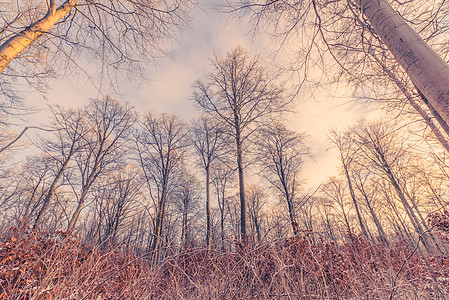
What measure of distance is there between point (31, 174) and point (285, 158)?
60.6 ft

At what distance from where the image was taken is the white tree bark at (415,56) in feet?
5.28

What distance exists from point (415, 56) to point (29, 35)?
5823mm

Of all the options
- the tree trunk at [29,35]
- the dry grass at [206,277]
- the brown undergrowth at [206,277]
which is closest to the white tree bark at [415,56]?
the dry grass at [206,277]

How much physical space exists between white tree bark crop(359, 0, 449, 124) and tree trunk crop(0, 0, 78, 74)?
4771 millimetres

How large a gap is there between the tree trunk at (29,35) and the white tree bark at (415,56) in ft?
15.7

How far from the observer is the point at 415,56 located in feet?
5.89

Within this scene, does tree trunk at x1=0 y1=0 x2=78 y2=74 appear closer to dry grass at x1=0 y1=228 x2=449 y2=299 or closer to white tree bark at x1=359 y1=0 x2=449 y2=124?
dry grass at x1=0 y1=228 x2=449 y2=299

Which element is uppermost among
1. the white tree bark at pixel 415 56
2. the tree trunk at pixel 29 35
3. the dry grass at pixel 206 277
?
the tree trunk at pixel 29 35

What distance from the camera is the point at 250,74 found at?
30.7ft

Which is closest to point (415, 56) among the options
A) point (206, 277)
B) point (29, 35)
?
point (206, 277)

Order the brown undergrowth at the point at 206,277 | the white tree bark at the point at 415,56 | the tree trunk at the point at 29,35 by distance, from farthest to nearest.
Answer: the tree trunk at the point at 29,35
the brown undergrowth at the point at 206,277
the white tree bark at the point at 415,56

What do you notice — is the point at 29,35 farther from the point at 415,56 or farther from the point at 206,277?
the point at 415,56

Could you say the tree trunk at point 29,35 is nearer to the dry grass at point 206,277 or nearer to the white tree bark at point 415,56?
the dry grass at point 206,277

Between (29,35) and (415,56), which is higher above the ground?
(29,35)
